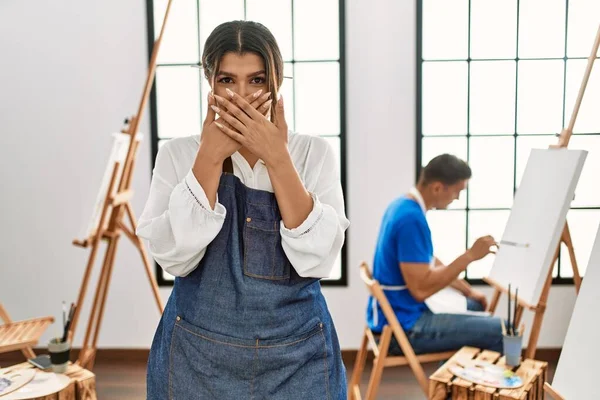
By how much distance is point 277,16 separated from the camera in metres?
3.79

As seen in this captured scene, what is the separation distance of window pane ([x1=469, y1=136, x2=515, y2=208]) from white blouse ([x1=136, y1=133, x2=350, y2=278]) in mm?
2692

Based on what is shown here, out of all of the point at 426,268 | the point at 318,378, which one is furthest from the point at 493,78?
the point at 318,378

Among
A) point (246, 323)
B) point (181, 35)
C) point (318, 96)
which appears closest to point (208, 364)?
point (246, 323)

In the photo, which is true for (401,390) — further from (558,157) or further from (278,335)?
(278,335)

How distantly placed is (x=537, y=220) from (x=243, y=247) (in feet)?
6.06

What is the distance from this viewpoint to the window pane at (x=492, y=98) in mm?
3770

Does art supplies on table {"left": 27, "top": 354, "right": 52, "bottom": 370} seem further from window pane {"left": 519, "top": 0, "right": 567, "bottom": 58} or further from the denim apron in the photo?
window pane {"left": 519, "top": 0, "right": 567, "bottom": 58}

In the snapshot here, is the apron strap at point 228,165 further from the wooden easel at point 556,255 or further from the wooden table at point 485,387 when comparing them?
the wooden easel at point 556,255

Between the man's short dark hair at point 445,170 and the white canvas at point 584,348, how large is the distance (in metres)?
0.65

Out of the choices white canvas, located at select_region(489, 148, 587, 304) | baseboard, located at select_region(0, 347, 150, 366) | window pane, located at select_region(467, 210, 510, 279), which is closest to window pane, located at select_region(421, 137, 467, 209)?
window pane, located at select_region(467, 210, 510, 279)

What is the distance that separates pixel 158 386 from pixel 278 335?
0.91ft

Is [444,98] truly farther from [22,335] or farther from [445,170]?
[22,335]

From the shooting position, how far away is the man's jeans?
110 inches

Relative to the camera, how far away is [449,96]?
12.5 ft
